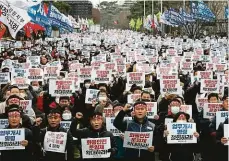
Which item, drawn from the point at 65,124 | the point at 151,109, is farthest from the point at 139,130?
the point at 151,109

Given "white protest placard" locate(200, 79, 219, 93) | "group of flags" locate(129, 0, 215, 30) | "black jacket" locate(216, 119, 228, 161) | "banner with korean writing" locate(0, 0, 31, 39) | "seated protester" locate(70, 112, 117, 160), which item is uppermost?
"group of flags" locate(129, 0, 215, 30)

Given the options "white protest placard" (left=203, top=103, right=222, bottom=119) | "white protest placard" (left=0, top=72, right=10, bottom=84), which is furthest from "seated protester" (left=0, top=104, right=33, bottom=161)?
"white protest placard" (left=0, top=72, right=10, bottom=84)

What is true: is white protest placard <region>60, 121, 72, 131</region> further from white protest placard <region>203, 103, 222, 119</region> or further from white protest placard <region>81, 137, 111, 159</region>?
white protest placard <region>203, 103, 222, 119</region>

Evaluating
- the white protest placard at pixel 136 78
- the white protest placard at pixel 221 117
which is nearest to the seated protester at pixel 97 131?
the white protest placard at pixel 221 117

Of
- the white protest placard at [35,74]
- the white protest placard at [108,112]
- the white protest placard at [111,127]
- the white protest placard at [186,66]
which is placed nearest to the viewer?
the white protest placard at [111,127]

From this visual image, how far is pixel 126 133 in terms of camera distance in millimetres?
8312

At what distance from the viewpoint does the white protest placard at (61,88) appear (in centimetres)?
1271

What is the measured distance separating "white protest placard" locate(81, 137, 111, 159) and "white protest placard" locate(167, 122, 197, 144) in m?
0.88

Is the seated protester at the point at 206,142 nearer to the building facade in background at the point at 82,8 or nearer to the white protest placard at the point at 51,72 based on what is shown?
the white protest placard at the point at 51,72

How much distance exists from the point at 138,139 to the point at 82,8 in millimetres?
129970

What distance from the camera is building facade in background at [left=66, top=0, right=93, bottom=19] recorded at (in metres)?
130

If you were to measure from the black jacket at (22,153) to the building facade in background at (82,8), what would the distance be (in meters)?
119

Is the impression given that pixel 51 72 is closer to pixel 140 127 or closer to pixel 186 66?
pixel 186 66

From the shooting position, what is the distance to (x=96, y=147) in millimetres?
8023
